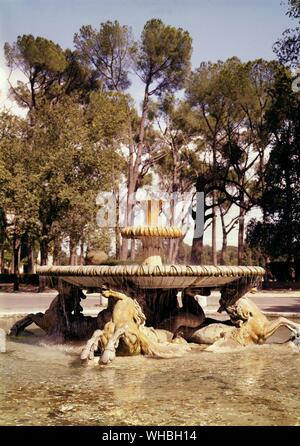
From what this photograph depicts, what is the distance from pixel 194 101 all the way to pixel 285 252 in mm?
10124

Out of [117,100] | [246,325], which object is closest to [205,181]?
[117,100]

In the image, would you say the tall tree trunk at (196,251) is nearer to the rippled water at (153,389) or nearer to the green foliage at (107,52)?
the green foliage at (107,52)

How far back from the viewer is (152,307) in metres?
8.48

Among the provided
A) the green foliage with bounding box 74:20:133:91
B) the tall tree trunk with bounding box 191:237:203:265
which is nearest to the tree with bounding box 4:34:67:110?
the green foliage with bounding box 74:20:133:91

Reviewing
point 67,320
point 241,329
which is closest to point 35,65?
point 67,320

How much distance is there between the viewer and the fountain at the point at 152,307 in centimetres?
710

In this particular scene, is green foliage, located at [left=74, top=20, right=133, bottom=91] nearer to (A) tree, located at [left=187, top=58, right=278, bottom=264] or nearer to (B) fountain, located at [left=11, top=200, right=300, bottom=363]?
(A) tree, located at [left=187, top=58, right=278, bottom=264]

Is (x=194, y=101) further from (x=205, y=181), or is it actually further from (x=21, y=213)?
(x=21, y=213)

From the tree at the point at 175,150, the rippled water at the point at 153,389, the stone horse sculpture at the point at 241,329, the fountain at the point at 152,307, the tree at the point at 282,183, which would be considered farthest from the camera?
the tree at the point at 175,150

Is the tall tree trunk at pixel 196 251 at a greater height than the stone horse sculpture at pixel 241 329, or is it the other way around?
the tall tree trunk at pixel 196 251

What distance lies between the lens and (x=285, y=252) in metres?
28.9

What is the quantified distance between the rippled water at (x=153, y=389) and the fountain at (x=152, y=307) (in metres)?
0.31

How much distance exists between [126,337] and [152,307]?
5.20 ft

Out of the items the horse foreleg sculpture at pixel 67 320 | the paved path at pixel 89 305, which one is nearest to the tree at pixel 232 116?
the paved path at pixel 89 305
